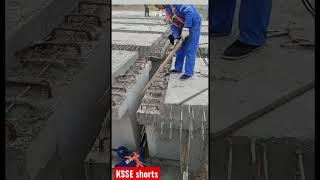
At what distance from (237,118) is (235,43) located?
399mm

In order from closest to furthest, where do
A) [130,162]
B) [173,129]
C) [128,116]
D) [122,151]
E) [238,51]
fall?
[238,51] < [130,162] < [173,129] < [122,151] < [128,116]

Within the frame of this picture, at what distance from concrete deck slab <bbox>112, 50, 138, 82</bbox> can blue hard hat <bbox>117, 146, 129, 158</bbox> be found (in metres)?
0.50

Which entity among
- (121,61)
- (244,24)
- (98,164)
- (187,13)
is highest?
(187,13)

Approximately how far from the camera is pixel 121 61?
2.49m

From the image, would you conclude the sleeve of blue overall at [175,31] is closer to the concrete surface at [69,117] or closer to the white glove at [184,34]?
the white glove at [184,34]

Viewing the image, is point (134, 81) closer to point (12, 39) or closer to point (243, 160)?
point (12, 39)

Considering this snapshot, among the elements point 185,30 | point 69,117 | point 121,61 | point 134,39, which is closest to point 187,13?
point 185,30

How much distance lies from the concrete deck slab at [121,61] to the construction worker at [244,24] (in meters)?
0.94

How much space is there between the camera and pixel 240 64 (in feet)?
4.85

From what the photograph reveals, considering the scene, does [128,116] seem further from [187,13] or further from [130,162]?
[187,13]

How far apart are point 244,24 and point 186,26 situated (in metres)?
0.92

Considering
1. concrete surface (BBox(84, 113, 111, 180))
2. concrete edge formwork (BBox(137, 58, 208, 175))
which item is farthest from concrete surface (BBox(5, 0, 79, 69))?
concrete edge formwork (BBox(137, 58, 208, 175))

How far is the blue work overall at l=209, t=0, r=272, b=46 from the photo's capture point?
1.35 metres

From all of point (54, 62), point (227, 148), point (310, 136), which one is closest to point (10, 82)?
point (54, 62)
